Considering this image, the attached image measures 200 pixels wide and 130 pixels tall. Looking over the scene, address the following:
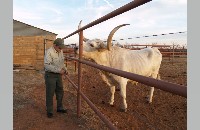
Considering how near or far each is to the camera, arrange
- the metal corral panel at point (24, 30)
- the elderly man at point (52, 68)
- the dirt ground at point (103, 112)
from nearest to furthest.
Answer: the dirt ground at point (103, 112)
the elderly man at point (52, 68)
the metal corral panel at point (24, 30)

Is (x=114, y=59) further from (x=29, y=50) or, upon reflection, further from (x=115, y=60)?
(x=29, y=50)

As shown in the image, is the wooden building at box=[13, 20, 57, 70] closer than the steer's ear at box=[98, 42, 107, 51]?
No

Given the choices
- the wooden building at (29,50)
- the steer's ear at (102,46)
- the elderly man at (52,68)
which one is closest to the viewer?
the elderly man at (52,68)

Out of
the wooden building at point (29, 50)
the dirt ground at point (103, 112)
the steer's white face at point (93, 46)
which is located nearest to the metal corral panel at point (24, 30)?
the wooden building at point (29, 50)

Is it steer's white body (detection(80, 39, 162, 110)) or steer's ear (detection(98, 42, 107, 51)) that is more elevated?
steer's ear (detection(98, 42, 107, 51))

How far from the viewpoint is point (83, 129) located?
165 inches

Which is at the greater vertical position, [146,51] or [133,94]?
[146,51]

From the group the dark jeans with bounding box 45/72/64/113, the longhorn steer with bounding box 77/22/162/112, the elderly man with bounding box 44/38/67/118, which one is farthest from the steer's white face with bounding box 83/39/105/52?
the dark jeans with bounding box 45/72/64/113

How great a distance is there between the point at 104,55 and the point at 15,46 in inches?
396

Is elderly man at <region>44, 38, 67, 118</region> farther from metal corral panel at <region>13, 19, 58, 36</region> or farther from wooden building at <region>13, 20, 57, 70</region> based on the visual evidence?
metal corral panel at <region>13, 19, 58, 36</region>

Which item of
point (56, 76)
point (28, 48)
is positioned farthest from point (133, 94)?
point (28, 48)

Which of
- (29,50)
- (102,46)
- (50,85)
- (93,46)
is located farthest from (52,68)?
(29,50)

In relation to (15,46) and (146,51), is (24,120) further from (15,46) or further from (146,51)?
(15,46)

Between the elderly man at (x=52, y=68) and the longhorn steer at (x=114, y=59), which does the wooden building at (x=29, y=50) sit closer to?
the longhorn steer at (x=114, y=59)
